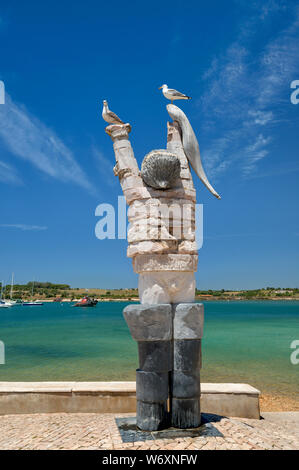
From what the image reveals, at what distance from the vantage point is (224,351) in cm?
1912

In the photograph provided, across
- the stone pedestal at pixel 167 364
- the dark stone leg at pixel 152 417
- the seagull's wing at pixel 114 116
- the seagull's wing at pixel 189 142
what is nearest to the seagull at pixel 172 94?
the seagull's wing at pixel 189 142

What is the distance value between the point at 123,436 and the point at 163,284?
205 cm

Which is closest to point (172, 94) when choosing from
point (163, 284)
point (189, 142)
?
point (189, 142)

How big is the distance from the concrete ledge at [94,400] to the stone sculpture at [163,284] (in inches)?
50.6

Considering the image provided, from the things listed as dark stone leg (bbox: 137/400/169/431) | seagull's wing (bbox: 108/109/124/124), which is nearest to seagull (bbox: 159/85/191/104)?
seagull's wing (bbox: 108/109/124/124)

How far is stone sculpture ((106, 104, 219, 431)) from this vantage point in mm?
5082

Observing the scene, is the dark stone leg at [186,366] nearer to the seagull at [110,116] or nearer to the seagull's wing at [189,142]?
the seagull's wing at [189,142]

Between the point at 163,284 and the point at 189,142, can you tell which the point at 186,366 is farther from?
the point at 189,142

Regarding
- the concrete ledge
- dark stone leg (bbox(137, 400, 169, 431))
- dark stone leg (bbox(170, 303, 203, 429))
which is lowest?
the concrete ledge

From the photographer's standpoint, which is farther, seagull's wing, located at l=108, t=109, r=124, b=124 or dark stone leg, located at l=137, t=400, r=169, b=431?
seagull's wing, located at l=108, t=109, r=124, b=124

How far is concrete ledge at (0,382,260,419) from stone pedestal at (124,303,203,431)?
1366 millimetres

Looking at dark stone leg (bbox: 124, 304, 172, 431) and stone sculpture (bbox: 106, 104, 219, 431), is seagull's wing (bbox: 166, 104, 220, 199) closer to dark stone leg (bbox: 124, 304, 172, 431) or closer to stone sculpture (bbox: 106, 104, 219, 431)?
stone sculpture (bbox: 106, 104, 219, 431)

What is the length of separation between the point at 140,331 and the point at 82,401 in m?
2.18
